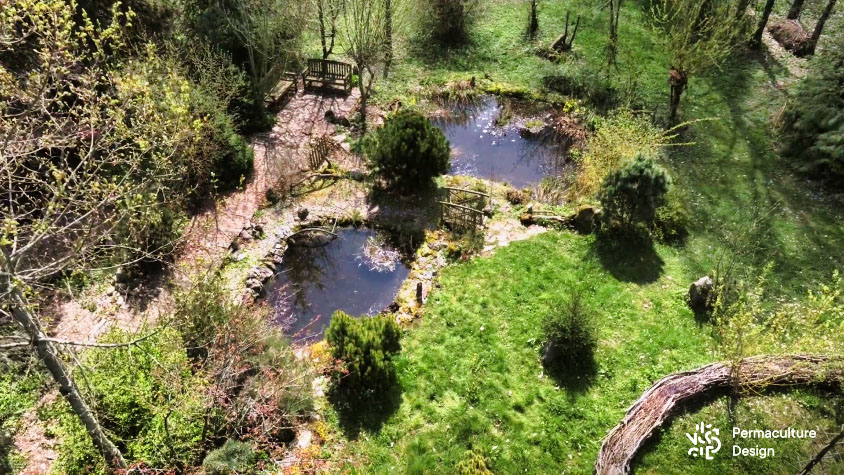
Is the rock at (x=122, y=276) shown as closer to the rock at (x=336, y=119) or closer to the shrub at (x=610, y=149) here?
the rock at (x=336, y=119)

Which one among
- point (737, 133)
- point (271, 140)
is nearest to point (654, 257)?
point (737, 133)

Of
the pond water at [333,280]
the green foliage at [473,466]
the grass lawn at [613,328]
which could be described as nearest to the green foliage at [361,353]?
the grass lawn at [613,328]

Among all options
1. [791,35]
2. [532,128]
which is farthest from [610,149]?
[791,35]

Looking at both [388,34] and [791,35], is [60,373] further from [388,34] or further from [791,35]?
[791,35]

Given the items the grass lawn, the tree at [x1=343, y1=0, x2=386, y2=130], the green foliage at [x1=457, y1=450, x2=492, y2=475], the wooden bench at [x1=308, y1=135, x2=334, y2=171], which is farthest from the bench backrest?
the green foliage at [x1=457, y1=450, x2=492, y2=475]

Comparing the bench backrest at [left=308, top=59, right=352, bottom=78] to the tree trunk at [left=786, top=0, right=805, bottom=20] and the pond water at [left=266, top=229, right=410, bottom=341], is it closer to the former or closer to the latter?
the pond water at [left=266, top=229, right=410, bottom=341]

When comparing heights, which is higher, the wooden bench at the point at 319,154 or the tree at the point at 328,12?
the tree at the point at 328,12
